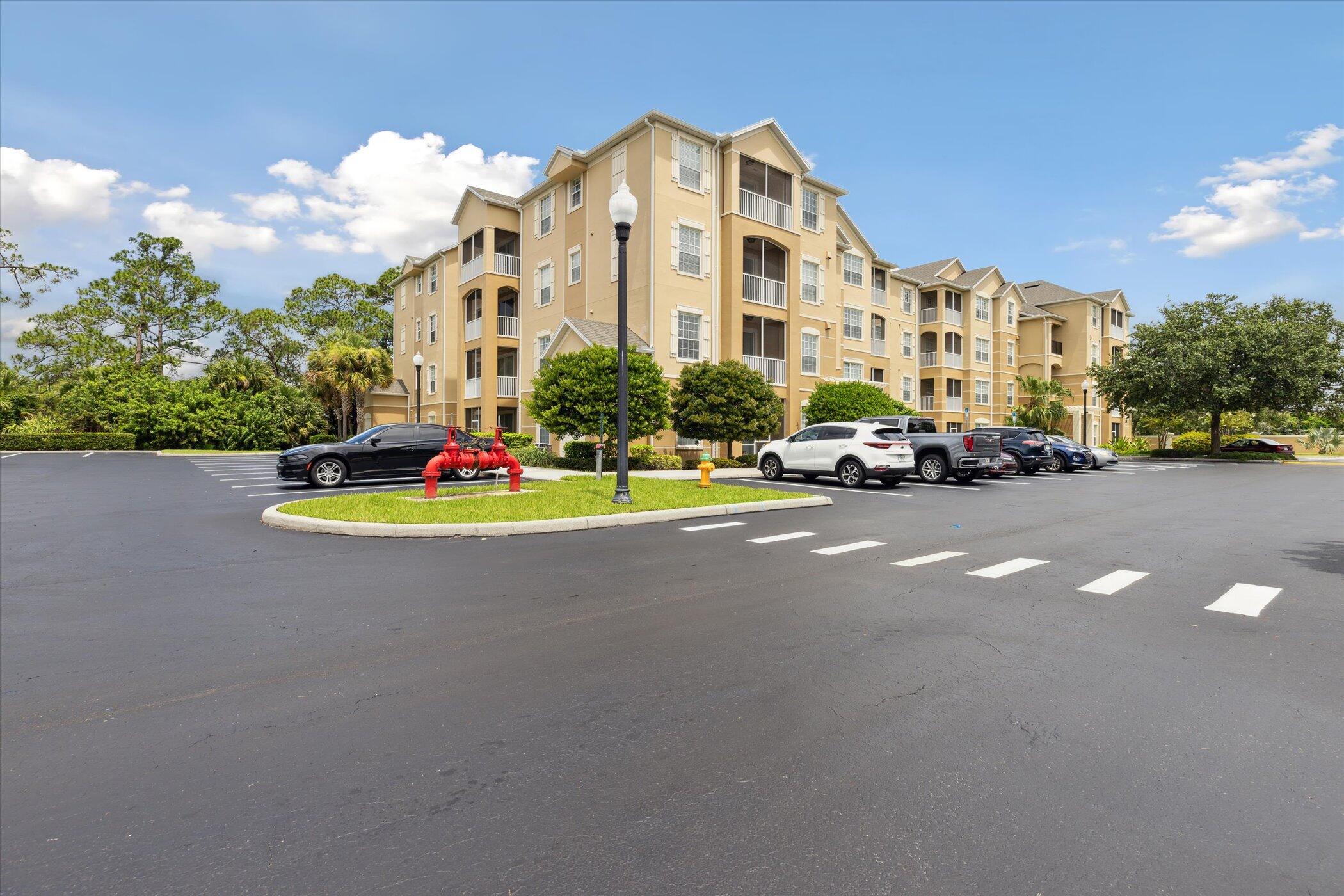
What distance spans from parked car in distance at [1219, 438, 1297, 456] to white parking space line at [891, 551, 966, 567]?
4452cm

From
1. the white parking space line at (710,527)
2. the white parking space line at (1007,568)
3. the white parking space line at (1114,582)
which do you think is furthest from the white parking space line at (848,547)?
the white parking space line at (1114,582)

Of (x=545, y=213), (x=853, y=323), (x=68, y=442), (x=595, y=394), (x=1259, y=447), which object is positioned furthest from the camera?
(x=1259, y=447)

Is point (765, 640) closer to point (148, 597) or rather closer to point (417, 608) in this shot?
point (417, 608)

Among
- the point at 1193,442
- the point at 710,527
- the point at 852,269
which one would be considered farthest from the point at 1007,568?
the point at 1193,442

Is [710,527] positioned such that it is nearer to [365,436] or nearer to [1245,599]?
[1245,599]

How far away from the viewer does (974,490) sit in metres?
17.5

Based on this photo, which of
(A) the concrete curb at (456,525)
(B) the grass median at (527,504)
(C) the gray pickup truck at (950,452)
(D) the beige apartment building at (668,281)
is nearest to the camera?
(A) the concrete curb at (456,525)

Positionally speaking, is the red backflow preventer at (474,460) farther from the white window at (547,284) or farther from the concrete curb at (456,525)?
the white window at (547,284)

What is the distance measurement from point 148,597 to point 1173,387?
4532 centimetres

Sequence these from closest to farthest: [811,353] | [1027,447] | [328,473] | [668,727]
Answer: [668,727]
[328,473]
[1027,447]
[811,353]

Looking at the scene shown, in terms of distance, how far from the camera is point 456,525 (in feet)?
30.9

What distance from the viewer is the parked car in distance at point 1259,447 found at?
40.0 m

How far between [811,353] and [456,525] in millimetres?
23440

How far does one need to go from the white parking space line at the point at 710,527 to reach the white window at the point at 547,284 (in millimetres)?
21439
